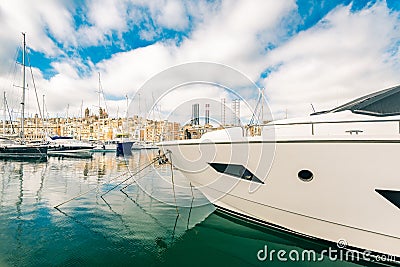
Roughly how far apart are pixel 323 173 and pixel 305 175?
1.07 ft

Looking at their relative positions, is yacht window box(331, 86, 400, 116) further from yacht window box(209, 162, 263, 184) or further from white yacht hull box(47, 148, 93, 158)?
white yacht hull box(47, 148, 93, 158)

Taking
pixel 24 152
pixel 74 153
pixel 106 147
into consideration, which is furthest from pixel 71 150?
pixel 106 147

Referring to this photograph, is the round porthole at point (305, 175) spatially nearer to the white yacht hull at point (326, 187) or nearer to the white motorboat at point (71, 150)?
the white yacht hull at point (326, 187)

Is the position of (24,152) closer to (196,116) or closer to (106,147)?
(106,147)

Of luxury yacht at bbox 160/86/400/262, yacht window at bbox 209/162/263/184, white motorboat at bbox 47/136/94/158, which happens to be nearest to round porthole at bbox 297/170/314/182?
luxury yacht at bbox 160/86/400/262

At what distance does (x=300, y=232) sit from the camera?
200 inches

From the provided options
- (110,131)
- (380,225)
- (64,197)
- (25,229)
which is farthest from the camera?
(110,131)

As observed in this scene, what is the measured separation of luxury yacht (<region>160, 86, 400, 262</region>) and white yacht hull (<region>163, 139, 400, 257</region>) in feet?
0.04

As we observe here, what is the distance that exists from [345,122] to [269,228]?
9.54 ft

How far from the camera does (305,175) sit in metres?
4.57

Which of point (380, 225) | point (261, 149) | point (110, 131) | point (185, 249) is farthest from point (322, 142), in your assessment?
point (110, 131)

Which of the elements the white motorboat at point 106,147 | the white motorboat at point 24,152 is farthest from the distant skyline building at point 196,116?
the white motorboat at point 106,147

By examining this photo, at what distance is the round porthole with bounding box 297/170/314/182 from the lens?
4516 mm

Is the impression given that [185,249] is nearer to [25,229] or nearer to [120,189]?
[25,229]
